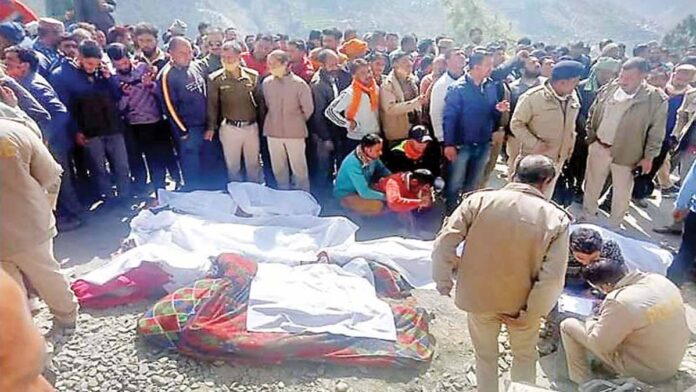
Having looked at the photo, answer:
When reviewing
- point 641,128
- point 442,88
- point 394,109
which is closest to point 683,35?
point 641,128

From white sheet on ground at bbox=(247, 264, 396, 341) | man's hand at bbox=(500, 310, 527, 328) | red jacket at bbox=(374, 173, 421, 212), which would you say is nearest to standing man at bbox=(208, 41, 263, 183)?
red jacket at bbox=(374, 173, 421, 212)

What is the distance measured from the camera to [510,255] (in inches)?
113

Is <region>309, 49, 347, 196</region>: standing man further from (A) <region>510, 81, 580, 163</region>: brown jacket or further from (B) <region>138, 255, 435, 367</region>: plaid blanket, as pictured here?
(B) <region>138, 255, 435, 367</region>: plaid blanket

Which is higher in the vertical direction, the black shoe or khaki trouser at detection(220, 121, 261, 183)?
khaki trouser at detection(220, 121, 261, 183)

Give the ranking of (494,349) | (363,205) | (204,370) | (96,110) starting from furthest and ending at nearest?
(363,205) < (96,110) < (204,370) < (494,349)

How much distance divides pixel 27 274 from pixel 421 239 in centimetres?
333

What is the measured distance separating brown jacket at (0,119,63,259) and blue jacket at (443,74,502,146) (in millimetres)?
3499

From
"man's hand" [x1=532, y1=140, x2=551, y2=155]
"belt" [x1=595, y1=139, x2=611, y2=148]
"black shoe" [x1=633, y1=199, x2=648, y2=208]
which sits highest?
"man's hand" [x1=532, y1=140, x2=551, y2=155]

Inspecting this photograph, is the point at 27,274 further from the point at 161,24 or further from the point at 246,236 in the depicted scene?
the point at 161,24

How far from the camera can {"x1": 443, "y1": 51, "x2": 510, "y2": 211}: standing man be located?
5.42 meters

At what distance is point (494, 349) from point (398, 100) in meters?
3.28

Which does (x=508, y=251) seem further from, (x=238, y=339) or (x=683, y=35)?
(x=683, y=35)

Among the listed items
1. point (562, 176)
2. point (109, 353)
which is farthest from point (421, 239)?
point (109, 353)

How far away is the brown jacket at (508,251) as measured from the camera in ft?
9.27
